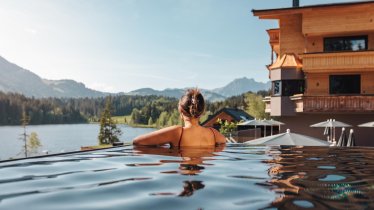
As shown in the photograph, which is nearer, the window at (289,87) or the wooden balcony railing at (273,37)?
the window at (289,87)

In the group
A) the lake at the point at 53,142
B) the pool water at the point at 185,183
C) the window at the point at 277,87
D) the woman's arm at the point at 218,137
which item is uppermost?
the window at the point at 277,87

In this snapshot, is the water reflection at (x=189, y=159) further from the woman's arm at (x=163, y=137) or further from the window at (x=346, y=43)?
the window at (x=346, y=43)

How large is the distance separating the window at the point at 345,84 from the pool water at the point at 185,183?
2461 centimetres

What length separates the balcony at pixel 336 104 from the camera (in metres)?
26.5

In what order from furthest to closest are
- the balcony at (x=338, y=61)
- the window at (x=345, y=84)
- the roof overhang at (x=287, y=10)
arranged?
1. the window at (x=345, y=84)
2. the roof overhang at (x=287, y=10)
3. the balcony at (x=338, y=61)

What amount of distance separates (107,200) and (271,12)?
1119 inches

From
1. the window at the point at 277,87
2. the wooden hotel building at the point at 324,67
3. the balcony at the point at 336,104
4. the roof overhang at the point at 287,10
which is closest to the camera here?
the balcony at the point at 336,104

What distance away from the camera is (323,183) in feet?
13.3

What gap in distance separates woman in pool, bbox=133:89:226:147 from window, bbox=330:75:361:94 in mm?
24516

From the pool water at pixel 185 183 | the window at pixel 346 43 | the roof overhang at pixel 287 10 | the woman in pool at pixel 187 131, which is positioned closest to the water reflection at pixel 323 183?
the pool water at pixel 185 183

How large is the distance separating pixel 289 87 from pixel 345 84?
4.30 metres

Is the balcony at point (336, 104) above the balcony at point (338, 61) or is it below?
below

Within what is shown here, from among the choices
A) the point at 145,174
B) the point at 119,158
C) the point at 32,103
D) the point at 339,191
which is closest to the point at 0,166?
the point at 119,158

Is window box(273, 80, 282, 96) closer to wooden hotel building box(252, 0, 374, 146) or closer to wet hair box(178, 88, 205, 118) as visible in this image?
wooden hotel building box(252, 0, 374, 146)
